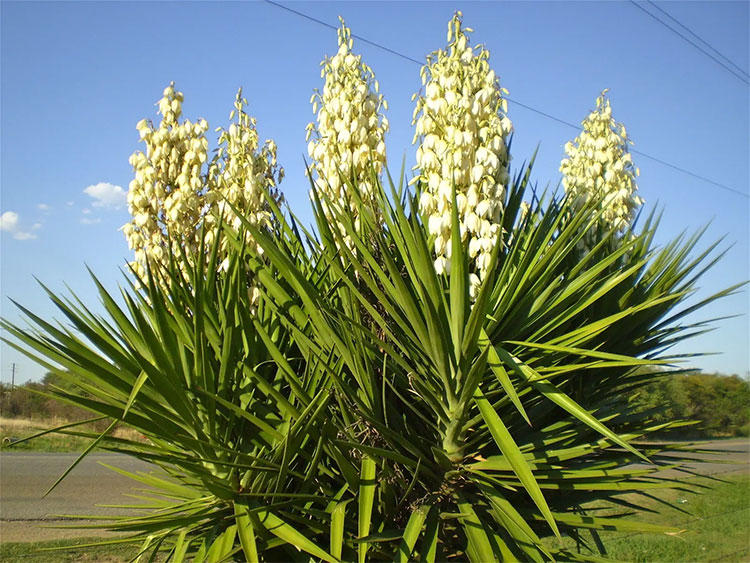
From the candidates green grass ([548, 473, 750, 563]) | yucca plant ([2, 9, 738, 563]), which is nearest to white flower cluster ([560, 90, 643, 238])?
yucca plant ([2, 9, 738, 563])

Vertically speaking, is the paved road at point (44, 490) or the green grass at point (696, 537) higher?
the paved road at point (44, 490)

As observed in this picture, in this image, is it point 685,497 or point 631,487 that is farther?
point 685,497

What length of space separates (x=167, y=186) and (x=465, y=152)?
147 cm

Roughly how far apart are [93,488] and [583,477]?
7.16m

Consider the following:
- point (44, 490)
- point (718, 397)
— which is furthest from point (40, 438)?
point (718, 397)

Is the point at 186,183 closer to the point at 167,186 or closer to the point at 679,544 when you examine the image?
the point at 167,186

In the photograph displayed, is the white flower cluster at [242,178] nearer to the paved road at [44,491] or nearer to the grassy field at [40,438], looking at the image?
the paved road at [44,491]

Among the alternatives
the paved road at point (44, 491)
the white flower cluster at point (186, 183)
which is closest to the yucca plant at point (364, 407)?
the white flower cluster at point (186, 183)

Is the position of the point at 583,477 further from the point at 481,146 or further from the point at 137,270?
the point at 137,270

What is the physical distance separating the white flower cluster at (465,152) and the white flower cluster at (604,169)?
117 centimetres

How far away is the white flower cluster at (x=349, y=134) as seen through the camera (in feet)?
8.33

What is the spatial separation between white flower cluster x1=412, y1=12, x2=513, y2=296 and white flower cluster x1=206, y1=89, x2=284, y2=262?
28.8 inches

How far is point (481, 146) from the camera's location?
2387mm

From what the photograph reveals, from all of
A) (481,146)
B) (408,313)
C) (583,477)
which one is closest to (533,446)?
(583,477)
